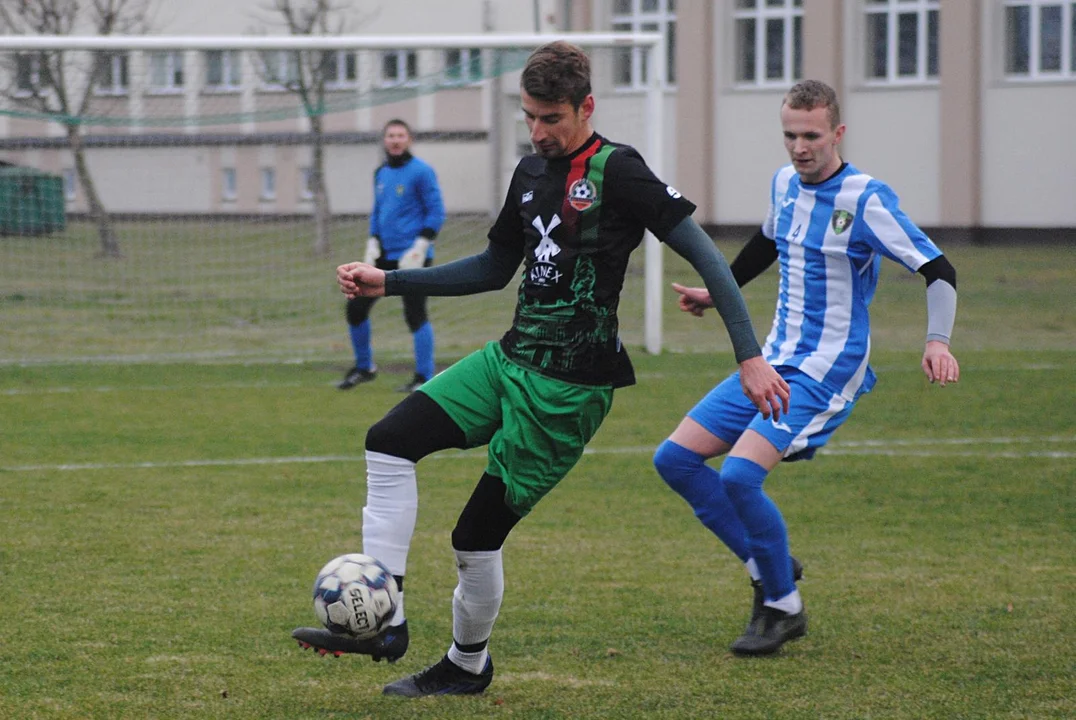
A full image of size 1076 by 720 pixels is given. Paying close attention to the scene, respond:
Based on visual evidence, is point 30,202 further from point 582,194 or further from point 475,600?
point 582,194

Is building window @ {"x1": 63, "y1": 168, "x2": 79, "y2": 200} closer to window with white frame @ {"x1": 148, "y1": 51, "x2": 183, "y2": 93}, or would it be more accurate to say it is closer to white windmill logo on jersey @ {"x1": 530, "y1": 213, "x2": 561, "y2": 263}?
window with white frame @ {"x1": 148, "y1": 51, "x2": 183, "y2": 93}

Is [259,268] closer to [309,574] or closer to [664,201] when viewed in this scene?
[309,574]

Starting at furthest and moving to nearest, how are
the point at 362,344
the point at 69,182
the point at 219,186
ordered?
the point at 219,186 → the point at 69,182 → the point at 362,344

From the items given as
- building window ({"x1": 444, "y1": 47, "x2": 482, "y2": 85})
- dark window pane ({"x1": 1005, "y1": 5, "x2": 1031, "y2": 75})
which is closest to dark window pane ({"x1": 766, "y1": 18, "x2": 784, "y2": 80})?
dark window pane ({"x1": 1005, "y1": 5, "x2": 1031, "y2": 75})

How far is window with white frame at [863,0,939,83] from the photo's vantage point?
2864 cm

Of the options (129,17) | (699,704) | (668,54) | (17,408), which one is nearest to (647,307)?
(17,408)

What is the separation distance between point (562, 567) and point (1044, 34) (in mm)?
24587

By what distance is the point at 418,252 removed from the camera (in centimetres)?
1173

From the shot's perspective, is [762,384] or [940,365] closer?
[762,384]

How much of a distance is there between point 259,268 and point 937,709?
11.5 m

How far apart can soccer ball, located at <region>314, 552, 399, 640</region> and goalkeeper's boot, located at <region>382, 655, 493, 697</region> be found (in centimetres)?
50

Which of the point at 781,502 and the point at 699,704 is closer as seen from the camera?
the point at 699,704

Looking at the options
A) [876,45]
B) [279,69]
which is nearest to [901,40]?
[876,45]

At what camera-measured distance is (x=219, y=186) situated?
15.0 m
